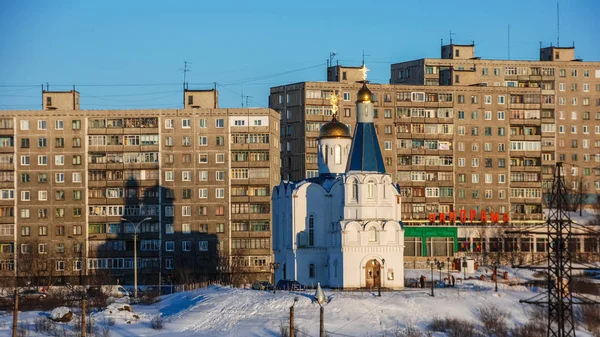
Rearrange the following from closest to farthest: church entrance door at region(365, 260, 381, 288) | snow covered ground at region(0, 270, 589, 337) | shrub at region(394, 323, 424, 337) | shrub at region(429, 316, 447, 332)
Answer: shrub at region(394, 323, 424, 337) < snow covered ground at region(0, 270, 589, 337) < shrub at region(429, 316, 447, 332) < church entrance door at region(365, 260, 381, 288)

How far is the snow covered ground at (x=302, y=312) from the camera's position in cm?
7756

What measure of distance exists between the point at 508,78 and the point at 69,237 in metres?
58.0

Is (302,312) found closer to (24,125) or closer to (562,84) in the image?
(24,125)

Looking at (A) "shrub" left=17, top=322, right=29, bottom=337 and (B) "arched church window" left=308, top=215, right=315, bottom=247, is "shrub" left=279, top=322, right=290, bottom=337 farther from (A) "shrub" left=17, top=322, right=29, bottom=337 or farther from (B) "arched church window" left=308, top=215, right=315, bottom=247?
(B) "arched church window" left=308, top=215, right=315, bottom=247

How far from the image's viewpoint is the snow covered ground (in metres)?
77.6

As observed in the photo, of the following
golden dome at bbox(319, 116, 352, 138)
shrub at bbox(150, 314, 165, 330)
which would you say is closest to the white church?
golden dome at bbox(319, 116, 352, 138)

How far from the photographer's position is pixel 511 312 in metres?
83.6

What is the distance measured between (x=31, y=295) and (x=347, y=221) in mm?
25459

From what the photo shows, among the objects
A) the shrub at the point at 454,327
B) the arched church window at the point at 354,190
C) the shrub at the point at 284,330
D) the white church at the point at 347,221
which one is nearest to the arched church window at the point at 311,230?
the white church at the point at 347,221

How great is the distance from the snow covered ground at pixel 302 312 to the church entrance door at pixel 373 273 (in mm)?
3241

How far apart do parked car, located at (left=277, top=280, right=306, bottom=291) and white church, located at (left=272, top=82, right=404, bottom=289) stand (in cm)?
203

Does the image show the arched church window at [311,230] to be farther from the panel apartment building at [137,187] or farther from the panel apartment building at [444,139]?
the panel apartment building at [444,139]

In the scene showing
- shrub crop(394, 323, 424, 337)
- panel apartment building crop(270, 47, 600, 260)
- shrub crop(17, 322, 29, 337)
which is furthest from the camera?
panel apartment building crop(270, 47, 600, 260)

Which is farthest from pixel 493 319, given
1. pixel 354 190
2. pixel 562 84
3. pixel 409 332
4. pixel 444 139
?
pixel 562 84
